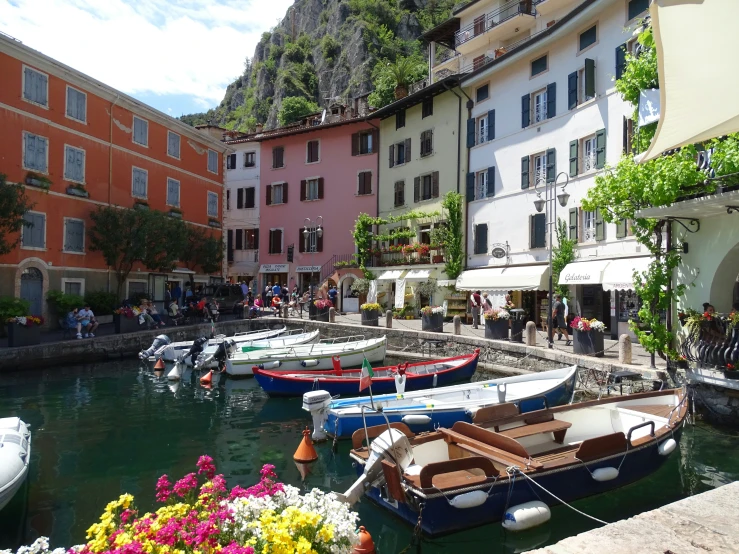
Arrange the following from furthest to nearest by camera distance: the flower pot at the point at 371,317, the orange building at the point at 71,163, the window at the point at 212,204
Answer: the window at the point at 212,204 < the flower pot at the point at 371,317 < the orange building at the point at 71,163

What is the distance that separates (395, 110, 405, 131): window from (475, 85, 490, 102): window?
6.26 m

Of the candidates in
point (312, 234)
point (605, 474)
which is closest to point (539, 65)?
point (312, 234)

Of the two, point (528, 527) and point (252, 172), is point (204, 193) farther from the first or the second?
point (528, 527)

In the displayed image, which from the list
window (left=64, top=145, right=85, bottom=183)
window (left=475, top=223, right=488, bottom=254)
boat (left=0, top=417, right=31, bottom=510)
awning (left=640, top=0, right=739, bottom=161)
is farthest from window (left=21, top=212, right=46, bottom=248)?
awning (left=640, top=0, right=739, bottom=161)

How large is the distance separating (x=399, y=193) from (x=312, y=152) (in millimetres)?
8918

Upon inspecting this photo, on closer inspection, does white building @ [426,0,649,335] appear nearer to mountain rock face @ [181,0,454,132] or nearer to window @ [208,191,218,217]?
window @ [208,191,218,217]

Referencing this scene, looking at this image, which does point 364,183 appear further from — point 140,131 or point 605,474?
point 605,474

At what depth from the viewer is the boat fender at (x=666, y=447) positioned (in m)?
9.05

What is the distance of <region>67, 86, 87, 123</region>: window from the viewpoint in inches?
1049

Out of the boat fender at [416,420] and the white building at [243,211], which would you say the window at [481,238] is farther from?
the white building at [243,211]

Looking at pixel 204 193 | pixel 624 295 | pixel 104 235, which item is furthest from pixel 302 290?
pixel 624 295

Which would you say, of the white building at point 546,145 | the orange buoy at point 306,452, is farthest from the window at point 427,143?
the orange buoy at point 306,452

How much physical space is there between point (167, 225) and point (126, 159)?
4.48 m

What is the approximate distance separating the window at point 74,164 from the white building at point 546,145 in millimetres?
19374
